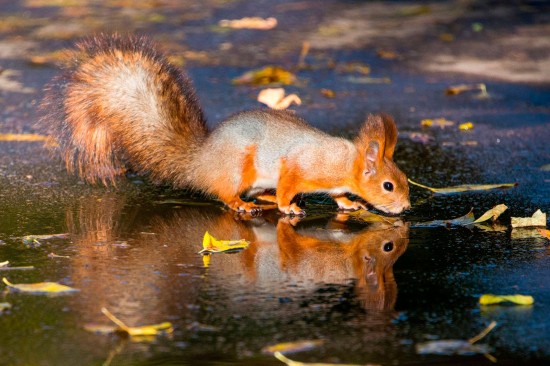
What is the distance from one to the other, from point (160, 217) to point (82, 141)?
33.1 inches

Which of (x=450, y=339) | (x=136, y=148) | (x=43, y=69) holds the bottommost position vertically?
(x=450, y=339)

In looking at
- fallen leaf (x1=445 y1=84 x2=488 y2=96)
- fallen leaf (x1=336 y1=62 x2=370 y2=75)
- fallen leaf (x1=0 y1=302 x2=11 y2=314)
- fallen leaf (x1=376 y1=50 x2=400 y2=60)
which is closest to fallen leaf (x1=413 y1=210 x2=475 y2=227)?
fallen leaf (x1=0 y1=302 x2=11 y2=314)

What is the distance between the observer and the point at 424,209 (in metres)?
4.67

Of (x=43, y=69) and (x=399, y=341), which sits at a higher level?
(x=43, y=69)

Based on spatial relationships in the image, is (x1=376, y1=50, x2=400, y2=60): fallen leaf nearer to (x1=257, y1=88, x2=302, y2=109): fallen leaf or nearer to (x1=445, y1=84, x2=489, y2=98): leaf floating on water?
(x1=445, y1=84, x2=489, y2=98): leaf floating on water

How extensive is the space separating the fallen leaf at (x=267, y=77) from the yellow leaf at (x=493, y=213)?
3.40 m

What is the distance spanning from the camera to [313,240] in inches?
163

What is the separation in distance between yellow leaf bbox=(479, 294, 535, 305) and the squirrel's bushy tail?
6.91ft

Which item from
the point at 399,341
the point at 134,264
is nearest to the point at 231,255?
the point at 134,264

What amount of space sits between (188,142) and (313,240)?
119 centimetres

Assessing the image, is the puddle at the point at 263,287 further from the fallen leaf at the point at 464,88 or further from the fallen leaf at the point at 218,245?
the fallen leaf at the point at 464,88

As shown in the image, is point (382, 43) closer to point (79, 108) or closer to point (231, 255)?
point (79, 108)

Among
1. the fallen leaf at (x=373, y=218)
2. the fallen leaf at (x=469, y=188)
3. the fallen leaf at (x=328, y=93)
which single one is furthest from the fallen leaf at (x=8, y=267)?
the fallen leaf at (x=328, y=93)

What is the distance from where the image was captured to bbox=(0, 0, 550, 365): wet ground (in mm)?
2904
